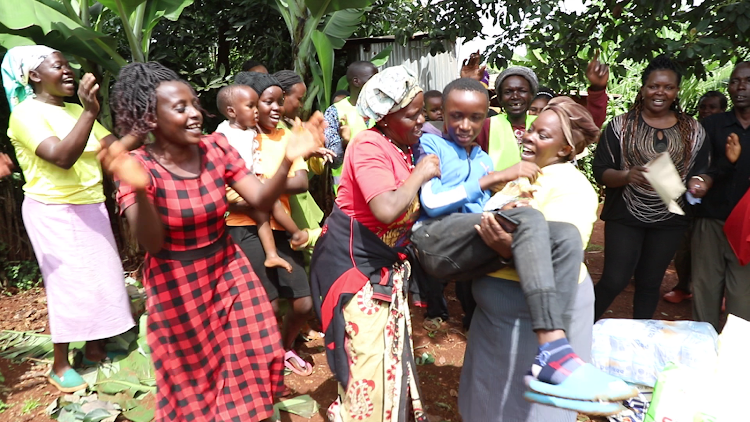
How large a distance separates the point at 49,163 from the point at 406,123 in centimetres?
224

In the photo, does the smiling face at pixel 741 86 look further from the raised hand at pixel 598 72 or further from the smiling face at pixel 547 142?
the smiling face at pixel 547 142

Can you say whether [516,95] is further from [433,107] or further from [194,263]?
[194,263]

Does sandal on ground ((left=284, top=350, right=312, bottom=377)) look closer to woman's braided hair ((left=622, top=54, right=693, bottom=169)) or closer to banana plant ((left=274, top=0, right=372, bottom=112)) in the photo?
banana plant ((left=274, top=0, right=372, bottom=112))

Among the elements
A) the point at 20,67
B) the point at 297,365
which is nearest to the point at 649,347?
the point at 297,365

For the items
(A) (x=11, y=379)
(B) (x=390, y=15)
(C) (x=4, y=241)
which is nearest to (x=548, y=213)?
(A) (x=11, y=379)

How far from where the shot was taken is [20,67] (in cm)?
315

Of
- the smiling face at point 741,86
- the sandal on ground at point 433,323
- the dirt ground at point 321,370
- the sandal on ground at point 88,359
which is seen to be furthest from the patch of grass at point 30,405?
the smiling face at point 741,86

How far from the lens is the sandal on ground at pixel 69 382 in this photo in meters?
3.40

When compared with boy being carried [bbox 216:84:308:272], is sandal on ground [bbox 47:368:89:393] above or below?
below

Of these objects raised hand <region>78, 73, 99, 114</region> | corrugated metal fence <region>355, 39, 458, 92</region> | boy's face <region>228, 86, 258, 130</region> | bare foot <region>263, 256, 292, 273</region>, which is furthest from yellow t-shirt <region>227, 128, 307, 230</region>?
corrugated metal fence <region>355, 39, 458, 92</region>

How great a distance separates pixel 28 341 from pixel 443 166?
11.9ft

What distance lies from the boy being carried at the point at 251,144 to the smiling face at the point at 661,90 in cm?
231

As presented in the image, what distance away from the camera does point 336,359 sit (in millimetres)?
2480

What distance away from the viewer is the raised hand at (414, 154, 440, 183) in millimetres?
2119
